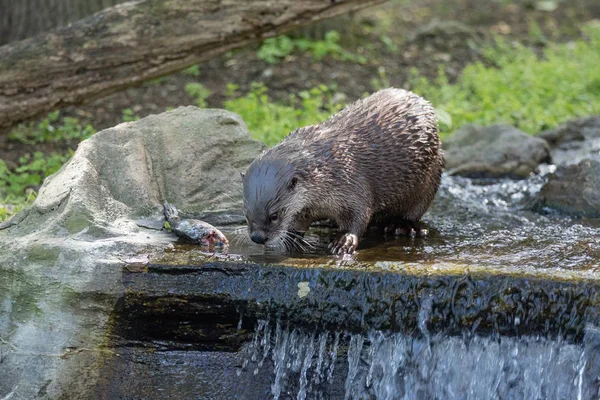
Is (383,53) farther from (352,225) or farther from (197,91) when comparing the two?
(352,225)

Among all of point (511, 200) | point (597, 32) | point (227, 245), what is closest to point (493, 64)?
point (597, 32)

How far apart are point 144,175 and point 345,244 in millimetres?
1321

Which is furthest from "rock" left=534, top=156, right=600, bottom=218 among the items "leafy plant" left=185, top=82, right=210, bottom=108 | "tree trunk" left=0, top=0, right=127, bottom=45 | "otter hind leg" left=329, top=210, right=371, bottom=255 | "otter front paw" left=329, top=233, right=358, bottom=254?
"tree trunk" left=0, top=0, right=127, bottom=45

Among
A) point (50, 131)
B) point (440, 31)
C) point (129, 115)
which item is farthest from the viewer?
point (440, 31)

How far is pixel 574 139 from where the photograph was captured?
7594 millimetres

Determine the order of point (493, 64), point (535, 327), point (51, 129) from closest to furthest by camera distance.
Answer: point (535, 327) < point (51, 129) < point (493, 64)

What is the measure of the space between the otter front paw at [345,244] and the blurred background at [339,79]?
2.43 m

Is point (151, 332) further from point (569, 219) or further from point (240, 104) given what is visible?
point (240, 104)

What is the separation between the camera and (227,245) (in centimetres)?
465

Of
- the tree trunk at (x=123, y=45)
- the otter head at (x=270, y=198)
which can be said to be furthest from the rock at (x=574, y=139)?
the otter head at (x=270, y=198)

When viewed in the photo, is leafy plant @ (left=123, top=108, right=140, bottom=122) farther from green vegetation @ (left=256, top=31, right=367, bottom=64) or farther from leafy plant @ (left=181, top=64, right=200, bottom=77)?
green vegetation @ (left=256, top=31, right=367, bottom=64)

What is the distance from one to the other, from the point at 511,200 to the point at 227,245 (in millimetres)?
2528

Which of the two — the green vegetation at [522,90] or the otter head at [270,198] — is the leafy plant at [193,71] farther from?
the otter head at [270,198]

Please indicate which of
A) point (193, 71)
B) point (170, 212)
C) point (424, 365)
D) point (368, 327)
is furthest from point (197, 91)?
point (424, 365)
